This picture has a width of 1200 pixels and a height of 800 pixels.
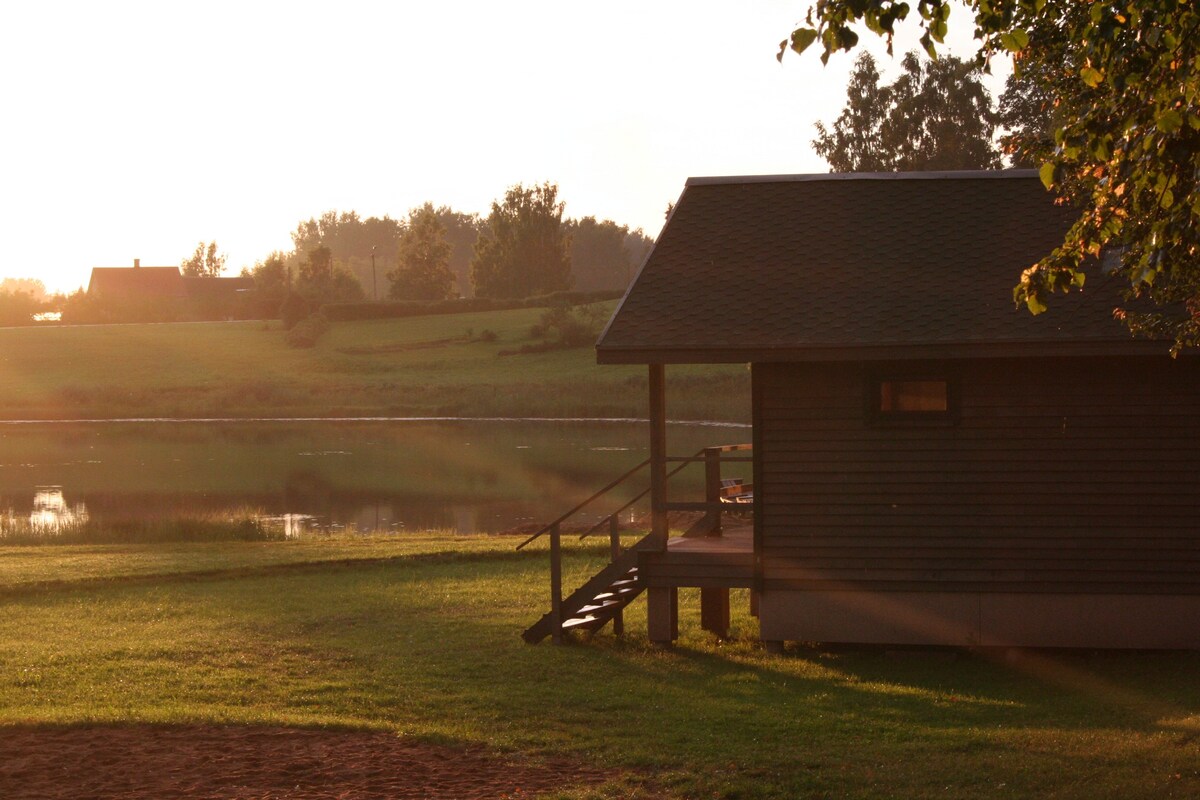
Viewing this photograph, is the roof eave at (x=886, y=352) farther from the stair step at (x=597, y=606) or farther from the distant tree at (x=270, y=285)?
the distant tree at (x=270, y=285)

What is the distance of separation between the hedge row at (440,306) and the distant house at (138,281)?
111 ft

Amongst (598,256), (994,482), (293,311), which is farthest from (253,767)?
(598,256)

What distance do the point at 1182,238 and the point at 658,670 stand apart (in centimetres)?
680

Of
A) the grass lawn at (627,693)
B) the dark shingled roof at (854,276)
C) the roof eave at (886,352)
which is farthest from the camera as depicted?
the dark shingled roof at (854,276)

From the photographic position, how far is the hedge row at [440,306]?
316 ft

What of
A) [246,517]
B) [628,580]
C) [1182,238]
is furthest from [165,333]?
[1182,238]

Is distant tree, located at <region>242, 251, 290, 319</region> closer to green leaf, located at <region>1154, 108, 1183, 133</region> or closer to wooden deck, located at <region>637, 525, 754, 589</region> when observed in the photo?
wooden deck, located at <region>637, 525, 754, 589</region>

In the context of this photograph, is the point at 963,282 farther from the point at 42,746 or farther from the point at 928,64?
the point at 928,64

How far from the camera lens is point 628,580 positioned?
14.7m

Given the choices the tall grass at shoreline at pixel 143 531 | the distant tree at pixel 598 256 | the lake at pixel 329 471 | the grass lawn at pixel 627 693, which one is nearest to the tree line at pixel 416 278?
the distant tree at pixel 598 256

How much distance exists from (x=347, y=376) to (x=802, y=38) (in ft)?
239

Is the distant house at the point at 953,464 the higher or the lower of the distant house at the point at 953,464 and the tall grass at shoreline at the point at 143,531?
the higher

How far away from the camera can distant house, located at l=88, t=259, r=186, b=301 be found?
4943 inches

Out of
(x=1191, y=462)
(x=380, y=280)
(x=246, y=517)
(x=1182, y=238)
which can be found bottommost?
(x=246, y=517)
